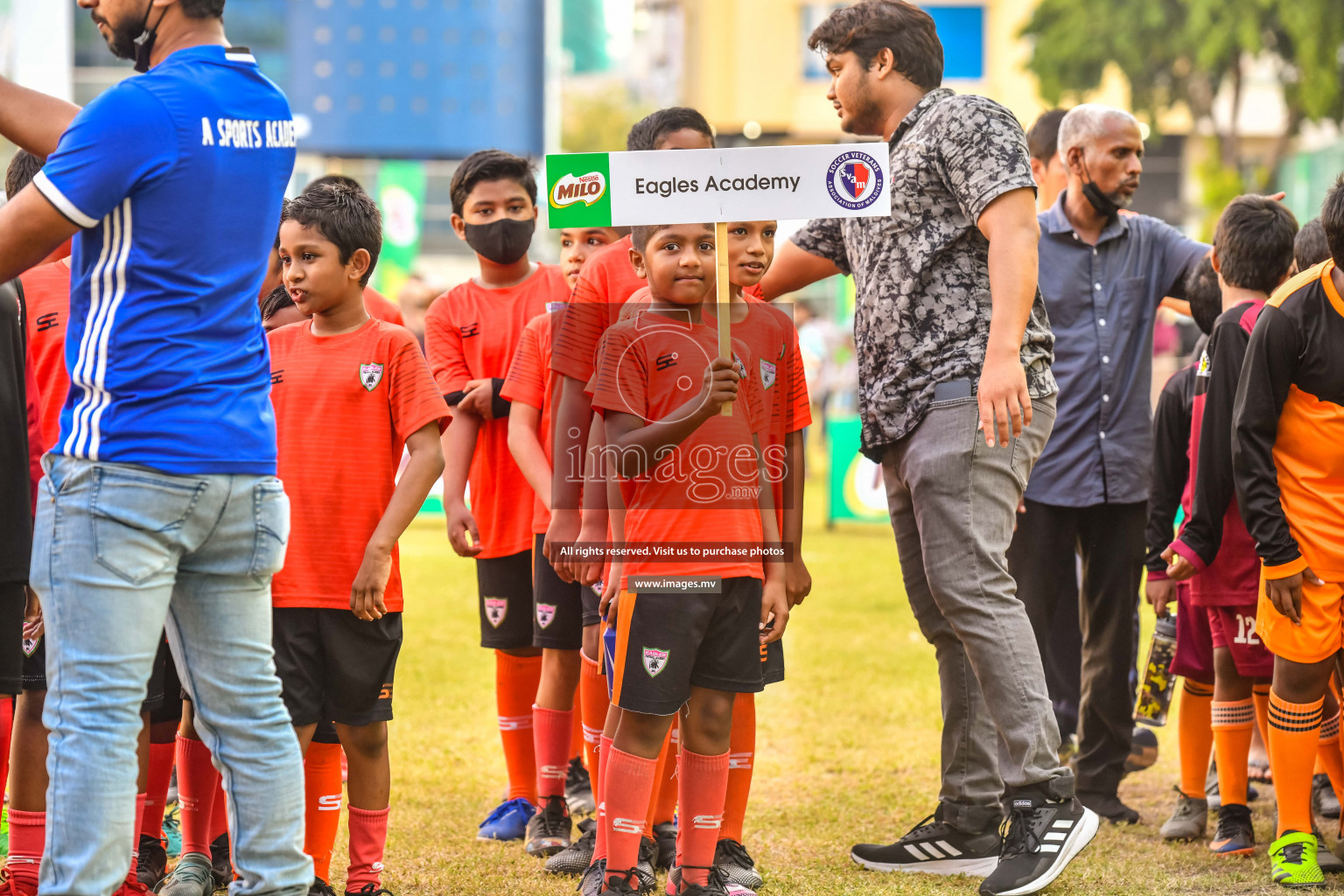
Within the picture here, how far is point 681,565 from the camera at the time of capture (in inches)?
138

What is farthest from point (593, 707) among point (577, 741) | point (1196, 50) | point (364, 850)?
point (1196, 50)

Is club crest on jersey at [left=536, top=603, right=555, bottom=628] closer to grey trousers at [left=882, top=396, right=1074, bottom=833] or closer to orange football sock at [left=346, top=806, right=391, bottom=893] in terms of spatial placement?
orange football sock at [left=346, top=806, right=391, bottom=893]

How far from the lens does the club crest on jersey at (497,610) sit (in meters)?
4.64

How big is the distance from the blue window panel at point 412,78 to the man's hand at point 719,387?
45419mm

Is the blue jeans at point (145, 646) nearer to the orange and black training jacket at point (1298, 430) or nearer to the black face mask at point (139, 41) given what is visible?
the black face mask at point (139, 41)

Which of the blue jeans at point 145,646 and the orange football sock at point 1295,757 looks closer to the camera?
the blue jeans at point 145,646

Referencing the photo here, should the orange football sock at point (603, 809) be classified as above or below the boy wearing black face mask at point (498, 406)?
below

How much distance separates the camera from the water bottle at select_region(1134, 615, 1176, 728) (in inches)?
193

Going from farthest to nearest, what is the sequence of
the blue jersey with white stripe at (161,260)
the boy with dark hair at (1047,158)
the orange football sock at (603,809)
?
1. the boy with dark hair at (1047,158)
2. the orange football sock at (603,809)
3. the blue jersey with white stripe at (161,260)

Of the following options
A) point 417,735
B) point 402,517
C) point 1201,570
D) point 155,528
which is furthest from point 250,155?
point 417,735

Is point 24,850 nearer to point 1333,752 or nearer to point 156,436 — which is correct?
point 156,436

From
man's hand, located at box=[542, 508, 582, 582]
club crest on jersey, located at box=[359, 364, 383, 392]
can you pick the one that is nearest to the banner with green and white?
club crest on jersey, located at box=[359, 364, 383, 392]

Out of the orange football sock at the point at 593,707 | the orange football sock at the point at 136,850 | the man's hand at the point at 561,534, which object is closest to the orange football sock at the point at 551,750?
the orange football sock at the point at 593,707

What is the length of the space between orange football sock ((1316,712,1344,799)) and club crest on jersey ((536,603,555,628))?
92.9 inches
